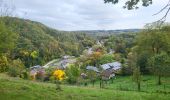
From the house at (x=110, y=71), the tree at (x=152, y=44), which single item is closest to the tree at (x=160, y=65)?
the tree at (x=152, y=44)

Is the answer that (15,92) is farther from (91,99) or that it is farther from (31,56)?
(31,56)

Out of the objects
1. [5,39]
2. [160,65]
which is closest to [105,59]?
Answer: [160,65]

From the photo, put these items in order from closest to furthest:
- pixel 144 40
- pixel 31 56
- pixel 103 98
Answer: pixel 103 98 → pixel 144 40 → pixel 31 56

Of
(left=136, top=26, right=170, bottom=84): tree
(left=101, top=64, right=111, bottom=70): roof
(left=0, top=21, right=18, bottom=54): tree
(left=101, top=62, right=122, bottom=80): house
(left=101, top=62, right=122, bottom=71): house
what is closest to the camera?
(left=0, top=21, right=18, bottom=54): tree

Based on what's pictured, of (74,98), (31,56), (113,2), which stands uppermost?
(113,2)

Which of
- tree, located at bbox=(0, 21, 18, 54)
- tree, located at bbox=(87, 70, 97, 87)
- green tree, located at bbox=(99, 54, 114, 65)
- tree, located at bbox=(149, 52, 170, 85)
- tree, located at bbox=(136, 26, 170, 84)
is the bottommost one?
tree, located at bbox=(87, 70, 97, 87)

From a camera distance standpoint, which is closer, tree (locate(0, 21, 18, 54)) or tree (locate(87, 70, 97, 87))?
tree (locate(0, 21, 18, 54))

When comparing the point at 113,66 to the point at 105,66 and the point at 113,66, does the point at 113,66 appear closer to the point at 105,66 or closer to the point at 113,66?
the point at 113,66

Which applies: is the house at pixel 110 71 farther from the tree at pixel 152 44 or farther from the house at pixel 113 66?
the tree at pixel 152 44

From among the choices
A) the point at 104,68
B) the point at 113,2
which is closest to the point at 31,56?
the point at 104,68

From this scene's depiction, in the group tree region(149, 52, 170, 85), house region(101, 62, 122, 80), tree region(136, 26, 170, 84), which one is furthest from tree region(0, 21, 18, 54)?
house region(101, 62, 122, 80)

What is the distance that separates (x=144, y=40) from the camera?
106 metres

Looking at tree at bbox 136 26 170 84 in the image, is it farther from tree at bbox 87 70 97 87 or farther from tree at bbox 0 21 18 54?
tree at bbox 0 21 18 54

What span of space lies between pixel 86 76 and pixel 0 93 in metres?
84.7
